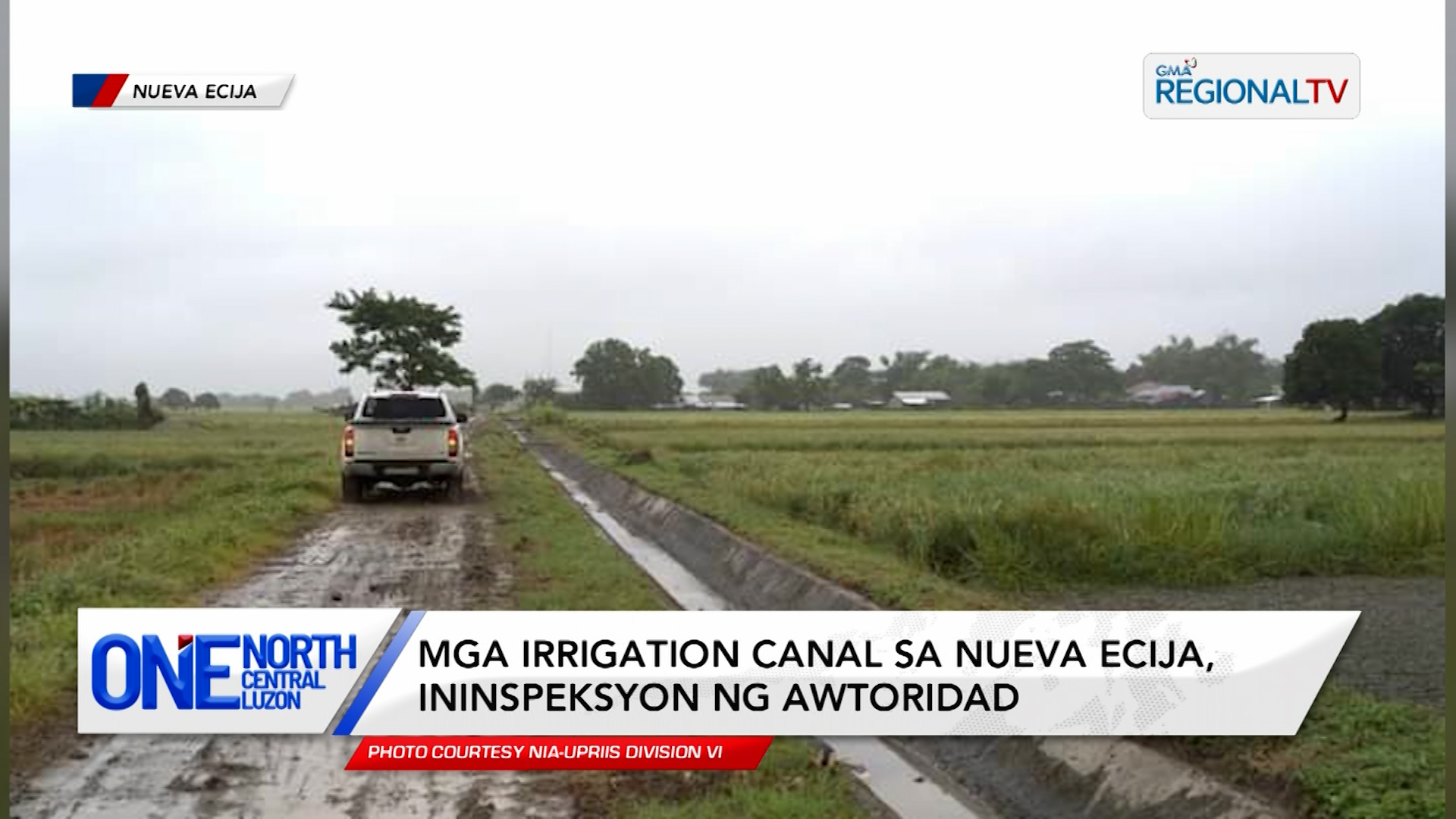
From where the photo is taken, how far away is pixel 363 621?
3.92 meters

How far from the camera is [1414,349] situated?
223 inches

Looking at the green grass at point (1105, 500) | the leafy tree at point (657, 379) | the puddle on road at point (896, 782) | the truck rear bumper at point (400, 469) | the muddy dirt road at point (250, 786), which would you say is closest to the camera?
the muddy dirt road at point (250, 786)

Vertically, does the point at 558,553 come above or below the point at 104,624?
below

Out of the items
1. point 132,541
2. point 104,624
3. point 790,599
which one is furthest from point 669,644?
point 132,541

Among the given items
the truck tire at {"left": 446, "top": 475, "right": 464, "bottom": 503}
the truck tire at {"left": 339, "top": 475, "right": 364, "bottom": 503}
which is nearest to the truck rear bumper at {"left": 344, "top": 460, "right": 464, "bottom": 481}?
the truck tire at {"left": 339, "top": 475, "right": 364, "bottom": 503}

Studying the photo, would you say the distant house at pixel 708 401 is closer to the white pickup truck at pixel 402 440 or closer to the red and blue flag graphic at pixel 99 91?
the red and blue flag graphic at pixel 99 91

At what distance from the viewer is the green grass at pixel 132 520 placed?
19.7ft

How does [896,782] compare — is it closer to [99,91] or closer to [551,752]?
[551,752]

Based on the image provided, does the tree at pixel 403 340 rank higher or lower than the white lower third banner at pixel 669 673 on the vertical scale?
higher

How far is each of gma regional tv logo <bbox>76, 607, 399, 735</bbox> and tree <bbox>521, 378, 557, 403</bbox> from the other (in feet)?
10.7

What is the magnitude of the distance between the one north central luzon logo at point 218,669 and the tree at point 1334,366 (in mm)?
4534

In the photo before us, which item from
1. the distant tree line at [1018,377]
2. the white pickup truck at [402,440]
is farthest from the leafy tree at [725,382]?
the white pickup truck at [402,440]

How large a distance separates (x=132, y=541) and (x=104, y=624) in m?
8.29

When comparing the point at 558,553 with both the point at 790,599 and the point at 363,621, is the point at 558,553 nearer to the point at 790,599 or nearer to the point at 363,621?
the point at 790,599
